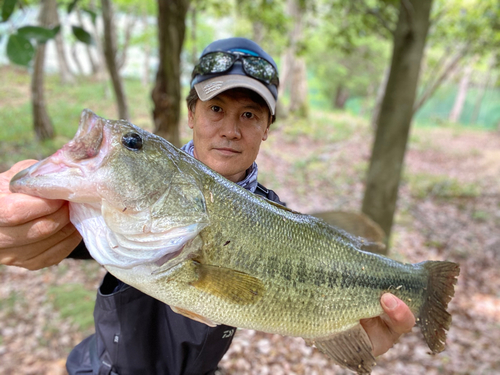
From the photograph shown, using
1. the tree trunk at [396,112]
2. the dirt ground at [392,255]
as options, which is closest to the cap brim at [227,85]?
the dirt ground at [392,255]

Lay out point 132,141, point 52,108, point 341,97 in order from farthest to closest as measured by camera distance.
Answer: point 341,97, point 52,108, point 132,141

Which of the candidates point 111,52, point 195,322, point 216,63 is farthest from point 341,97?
point 195,322

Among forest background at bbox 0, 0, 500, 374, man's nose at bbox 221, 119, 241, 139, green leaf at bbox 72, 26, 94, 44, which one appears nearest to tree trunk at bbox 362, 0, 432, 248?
forest background at bbox 0, 0, 500, 374

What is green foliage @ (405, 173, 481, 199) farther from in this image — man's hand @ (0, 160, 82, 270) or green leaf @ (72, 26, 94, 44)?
man's hand @ (0, 160, 82, 270)

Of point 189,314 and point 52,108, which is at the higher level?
point 189,314

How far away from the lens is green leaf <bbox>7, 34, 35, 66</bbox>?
5.84 feet

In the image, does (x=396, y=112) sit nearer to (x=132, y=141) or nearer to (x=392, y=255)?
(x=392, y=255)

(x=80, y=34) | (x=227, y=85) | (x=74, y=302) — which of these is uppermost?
→ (x=80, y=34)

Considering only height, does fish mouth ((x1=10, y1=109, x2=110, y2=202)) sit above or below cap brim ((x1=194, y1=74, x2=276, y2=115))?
below

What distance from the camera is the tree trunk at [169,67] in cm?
413

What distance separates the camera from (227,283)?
4.37 ft

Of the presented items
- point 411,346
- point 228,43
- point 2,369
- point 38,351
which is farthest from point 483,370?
point 2,369

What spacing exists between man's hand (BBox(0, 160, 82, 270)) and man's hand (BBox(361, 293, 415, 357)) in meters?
1.65

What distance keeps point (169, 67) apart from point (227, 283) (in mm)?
3824
